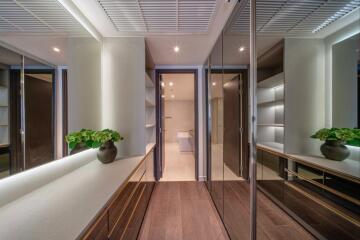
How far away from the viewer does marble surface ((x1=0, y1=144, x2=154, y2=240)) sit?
74cm

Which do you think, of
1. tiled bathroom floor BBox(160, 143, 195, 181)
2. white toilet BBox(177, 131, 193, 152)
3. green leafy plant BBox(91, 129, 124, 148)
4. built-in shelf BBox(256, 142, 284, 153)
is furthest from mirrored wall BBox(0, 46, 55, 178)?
white toilet BBox(177, 131, 193, 152)

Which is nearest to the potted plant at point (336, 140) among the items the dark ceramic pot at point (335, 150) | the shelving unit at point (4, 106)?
the dark ceramic pot at point (335, 150)

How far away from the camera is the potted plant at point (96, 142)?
1.66 meters

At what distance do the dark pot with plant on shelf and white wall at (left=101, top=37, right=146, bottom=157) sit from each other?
1.11ft

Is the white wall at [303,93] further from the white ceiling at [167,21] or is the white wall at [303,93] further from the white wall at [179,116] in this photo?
the white wall at [179,116]

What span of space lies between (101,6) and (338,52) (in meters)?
2.01

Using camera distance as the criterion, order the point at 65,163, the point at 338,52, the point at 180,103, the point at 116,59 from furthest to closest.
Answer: the point at 180,103 < the point at 116,59 < the point at 65,163 < the point at 338,52

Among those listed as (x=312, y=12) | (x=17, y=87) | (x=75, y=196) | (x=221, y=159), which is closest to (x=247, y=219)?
(x=221, y=159)

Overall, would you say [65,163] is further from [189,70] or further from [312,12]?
[189,70]

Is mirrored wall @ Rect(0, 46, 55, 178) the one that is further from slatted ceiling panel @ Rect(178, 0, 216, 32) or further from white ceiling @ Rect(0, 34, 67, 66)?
slatted ceiling panel @ Rect(178, 0, 216, 32)

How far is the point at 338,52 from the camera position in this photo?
98cm

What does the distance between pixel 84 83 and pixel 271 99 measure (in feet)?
6.57

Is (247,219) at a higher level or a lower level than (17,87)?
lower

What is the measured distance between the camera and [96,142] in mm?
1773
